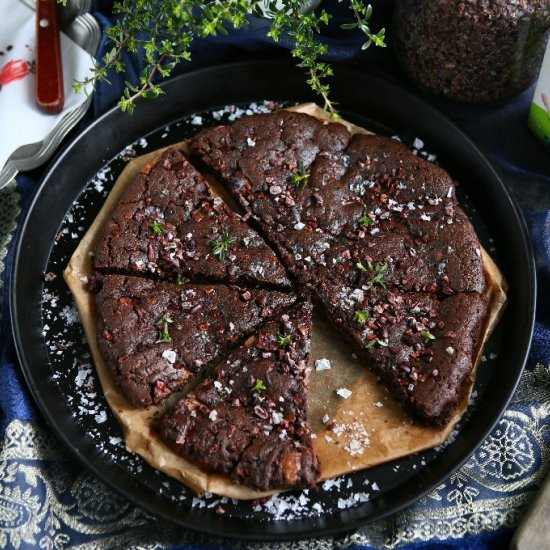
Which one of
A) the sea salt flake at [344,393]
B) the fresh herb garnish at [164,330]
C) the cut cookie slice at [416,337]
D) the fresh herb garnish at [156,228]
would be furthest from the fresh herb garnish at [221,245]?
the sea salt flake at [344,393]

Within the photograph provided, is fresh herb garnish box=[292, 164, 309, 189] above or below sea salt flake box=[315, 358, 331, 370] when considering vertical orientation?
above

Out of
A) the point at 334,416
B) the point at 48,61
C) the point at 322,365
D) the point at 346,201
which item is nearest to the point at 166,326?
the point at 322,365

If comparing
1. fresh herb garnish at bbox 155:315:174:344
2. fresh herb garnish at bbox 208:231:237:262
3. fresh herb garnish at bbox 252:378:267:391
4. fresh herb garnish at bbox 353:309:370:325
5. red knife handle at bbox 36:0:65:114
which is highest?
red knife handle at bbox 36:0:65:114

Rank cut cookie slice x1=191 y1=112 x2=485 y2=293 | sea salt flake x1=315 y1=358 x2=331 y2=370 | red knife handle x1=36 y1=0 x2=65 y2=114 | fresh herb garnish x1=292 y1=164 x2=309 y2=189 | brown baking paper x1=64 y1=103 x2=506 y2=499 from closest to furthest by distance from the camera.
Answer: brown baking paper x1=64 y1=103 x2=506 y2=499 < sea salt flake x1=315 y1=358 x2=331 y2=370 < cut cookie slice x1=191 y1=112 x2=485 y2=293 < fresh herb garnish x1=292 y1=164 x2=309 y2=189 < red knife handle x1=36 y1=0 x2=65 y2=114

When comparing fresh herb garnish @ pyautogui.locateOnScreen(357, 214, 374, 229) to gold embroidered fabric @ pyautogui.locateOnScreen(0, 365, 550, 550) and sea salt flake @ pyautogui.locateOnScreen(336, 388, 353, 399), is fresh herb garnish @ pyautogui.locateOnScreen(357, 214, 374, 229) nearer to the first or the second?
sea salt flake @ pyautogui.locateOnScreen(336, 388, 353, 399)

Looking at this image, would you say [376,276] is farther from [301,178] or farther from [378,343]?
[301,178]

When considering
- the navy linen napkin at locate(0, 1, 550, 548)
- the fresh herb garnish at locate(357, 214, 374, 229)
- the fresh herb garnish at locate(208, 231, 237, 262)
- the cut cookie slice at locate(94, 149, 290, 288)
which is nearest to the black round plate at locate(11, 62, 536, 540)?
the navy linen napkin at locate(0, 1, 550, 548)

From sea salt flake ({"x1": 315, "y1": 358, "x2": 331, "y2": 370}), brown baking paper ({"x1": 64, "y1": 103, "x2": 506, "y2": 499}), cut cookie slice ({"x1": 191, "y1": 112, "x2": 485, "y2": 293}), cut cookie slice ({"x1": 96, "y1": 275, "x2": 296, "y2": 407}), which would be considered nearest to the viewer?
brown baking paper ({"x1": 64, "y1": 103, "x2": 506, "y2": 499})
